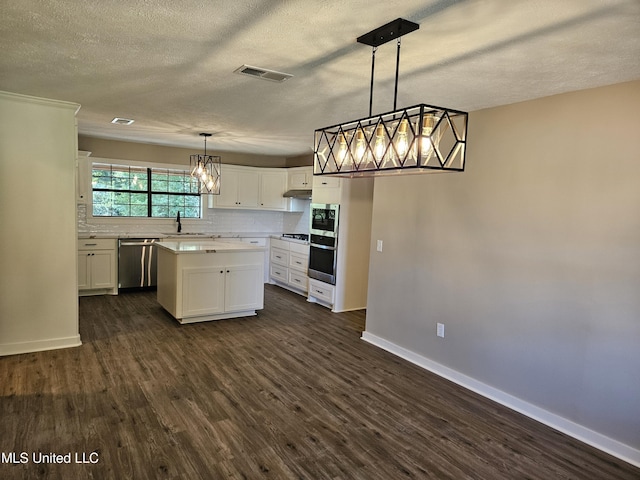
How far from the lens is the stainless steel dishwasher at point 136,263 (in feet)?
19.7

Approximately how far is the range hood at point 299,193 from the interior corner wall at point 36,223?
3.50 meters

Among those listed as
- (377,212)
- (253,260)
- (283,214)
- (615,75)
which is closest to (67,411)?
(253,260)

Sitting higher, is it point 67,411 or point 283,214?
point 283,214

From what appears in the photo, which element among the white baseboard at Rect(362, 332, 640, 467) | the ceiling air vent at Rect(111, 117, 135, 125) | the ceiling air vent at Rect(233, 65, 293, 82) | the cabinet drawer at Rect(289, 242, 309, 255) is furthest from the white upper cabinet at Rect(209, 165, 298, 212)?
the ceiling air vent at Rect(233, 65, 293, 82)

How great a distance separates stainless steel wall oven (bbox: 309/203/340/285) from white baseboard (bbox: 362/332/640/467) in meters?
1.69

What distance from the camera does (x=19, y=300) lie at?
3732mm

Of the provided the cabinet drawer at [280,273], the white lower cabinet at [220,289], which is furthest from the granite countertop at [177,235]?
the white lower cabinet at [220,289]

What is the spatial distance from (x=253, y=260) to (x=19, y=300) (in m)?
2.31

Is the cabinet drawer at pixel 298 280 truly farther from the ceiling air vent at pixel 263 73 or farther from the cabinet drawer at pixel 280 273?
the ceiling air vent at pixel 263 73

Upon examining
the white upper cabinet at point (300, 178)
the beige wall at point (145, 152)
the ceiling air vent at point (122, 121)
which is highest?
the ceiling air vent at point (122, 121)

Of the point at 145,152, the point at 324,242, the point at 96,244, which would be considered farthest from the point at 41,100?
the point at 324,242

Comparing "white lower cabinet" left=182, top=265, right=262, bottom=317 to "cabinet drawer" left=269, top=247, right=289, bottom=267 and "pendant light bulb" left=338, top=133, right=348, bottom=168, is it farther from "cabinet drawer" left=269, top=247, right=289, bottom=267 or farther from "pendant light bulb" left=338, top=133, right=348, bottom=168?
"pendant light bulb" left=338, top=133, right=348, bottom=168

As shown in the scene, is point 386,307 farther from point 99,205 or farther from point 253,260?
point 99,205

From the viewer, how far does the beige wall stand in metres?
6.11
